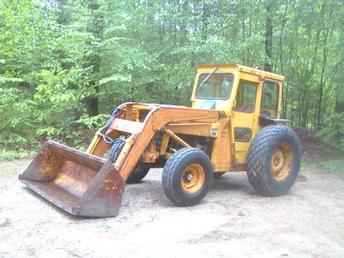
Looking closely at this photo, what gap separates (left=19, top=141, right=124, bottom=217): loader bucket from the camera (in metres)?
5.03

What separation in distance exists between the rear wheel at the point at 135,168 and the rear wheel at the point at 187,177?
27.9 inches

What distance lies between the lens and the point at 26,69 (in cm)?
1097

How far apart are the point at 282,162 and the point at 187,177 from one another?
1.81 meters

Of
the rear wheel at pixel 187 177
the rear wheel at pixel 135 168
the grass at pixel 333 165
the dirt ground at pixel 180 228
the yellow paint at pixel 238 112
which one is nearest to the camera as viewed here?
the dirt ground at pixel 180 228

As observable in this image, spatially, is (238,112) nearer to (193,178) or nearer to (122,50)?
(193,178)

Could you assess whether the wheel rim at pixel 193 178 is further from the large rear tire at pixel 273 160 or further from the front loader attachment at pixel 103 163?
the large rear tire at pixel 273 160

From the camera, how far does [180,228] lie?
4.92m

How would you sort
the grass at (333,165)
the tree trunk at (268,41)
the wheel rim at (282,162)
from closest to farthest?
1. the wheel rim at (282,162)
2. the grass at (333,165)
3. the tree trunk at (268,41)

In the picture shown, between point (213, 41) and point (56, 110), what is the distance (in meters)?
3.84

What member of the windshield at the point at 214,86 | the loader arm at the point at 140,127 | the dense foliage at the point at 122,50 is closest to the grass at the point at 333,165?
the dense foliage at the point at 122,50

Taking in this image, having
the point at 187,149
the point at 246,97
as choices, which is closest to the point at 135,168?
the point at 187,149

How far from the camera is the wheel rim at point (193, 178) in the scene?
19.1 ft

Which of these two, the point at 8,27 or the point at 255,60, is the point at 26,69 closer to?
the point at 8,27

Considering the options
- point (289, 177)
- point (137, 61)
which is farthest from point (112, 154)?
point (137, 61)
